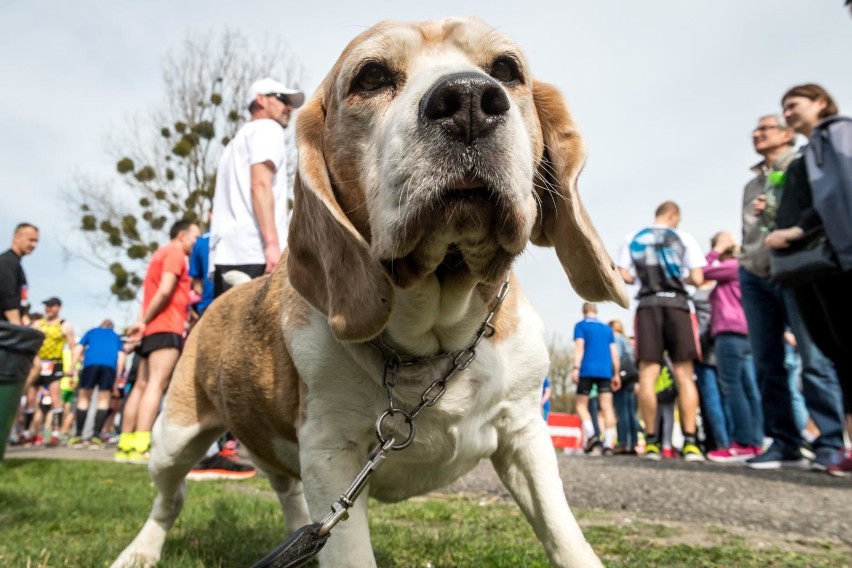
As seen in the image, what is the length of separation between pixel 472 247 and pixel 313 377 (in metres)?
0.70

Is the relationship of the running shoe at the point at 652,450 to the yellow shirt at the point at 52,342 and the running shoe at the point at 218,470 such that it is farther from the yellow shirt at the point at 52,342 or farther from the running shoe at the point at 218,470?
the yellow shirt at the point at 52,342

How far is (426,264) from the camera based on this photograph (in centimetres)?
214

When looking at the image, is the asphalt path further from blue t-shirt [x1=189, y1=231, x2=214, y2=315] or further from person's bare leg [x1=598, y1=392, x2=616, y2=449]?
person's bare leg [x1=598, y1=392, x2=616, y2=449]

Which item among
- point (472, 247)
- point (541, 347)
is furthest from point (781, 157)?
point (472, 247)

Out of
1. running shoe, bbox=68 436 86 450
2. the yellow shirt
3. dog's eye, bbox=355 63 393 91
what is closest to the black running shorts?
dog's eye, bbox=355 63 393 91

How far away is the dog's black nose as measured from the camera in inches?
73.5

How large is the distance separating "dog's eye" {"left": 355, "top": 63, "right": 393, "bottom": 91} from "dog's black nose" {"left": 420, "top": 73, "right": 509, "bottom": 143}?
513 mm

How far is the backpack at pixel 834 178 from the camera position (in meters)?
4.57

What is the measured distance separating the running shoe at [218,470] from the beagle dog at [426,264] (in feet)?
13.1

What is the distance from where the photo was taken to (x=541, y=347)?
2576 millimetres

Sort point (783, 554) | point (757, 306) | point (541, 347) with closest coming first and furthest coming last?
point (541, 347)
point (783, 554)
point (757, 306)

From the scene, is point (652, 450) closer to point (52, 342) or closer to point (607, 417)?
point (607, 417)

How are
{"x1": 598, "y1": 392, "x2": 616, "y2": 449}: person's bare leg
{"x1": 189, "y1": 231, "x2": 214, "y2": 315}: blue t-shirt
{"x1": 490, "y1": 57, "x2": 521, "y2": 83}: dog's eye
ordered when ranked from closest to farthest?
{"x1": 490, "y1": 57, "x2": 521, "y2": 83}: dog's eye, {"x1": 189, "y1": 231, "x2": 214, "y2": 315}: blue t-shirt, {"x1": 598, "y1": 392, "x2": 616, "y2": 449}: person's bare leg

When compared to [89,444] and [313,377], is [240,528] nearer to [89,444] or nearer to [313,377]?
[313,377]
